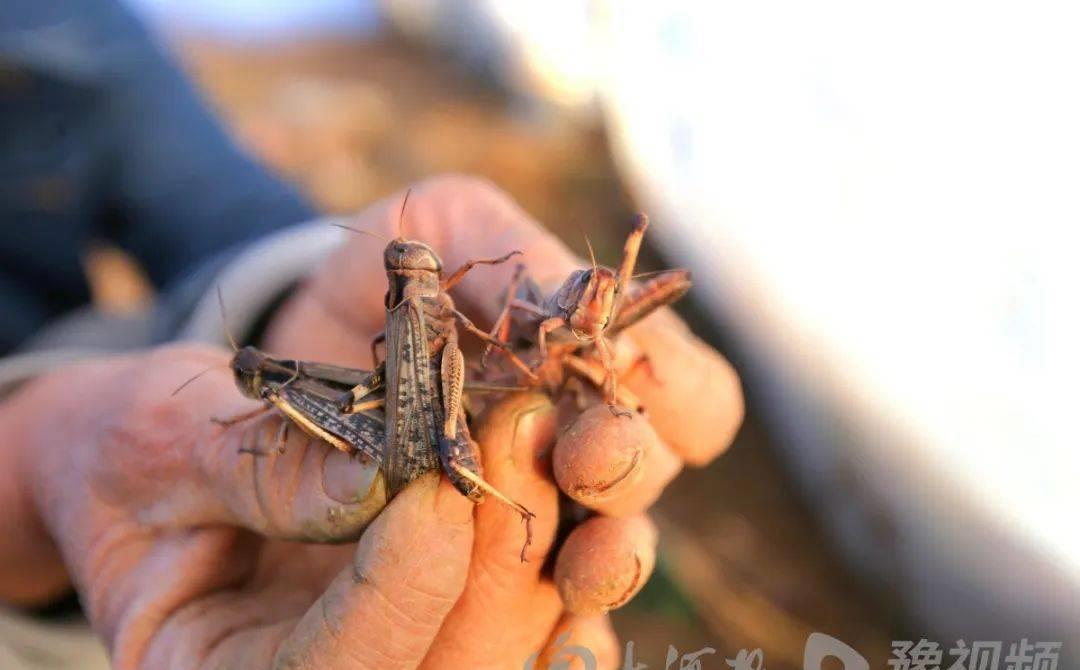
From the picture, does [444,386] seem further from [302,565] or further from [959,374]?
[959,374]

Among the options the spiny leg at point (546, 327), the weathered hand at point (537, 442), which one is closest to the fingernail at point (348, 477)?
the weathered hand at point (537, 442)

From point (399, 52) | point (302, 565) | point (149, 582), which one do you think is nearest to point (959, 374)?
point (302, 565)

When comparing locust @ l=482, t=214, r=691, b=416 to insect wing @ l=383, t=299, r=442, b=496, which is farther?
locust @ l=482, t=214, r=691, b=416

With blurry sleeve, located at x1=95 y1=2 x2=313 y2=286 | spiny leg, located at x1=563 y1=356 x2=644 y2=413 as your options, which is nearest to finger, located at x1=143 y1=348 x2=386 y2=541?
spiny leg, located at x1=563 y1=356 x2=644 y2=413

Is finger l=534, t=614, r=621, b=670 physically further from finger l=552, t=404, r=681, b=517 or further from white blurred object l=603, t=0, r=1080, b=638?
white blurred object l=603, t=0, r=1080, b=638

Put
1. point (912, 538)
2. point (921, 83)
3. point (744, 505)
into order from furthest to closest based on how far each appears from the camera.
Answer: point (744, 505) → point (912, 538) → point (921, 83)

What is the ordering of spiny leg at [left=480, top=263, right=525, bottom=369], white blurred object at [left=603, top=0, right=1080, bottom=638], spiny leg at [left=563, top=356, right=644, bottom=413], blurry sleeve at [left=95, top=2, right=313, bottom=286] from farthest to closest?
blurry sleeve at [left=95, top=2, right=313, bottom=286]
white blurred object at [left=603, top=0, right=1080, bottom=638]
spiny leg at [left=563, top=356, right=644, bottom=413]
spiny leg at [left=480, top=263, right=525, bottom=369]

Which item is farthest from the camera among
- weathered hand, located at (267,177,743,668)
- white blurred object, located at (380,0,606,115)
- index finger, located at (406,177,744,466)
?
white blurred object, located at (380,0,606,115)
